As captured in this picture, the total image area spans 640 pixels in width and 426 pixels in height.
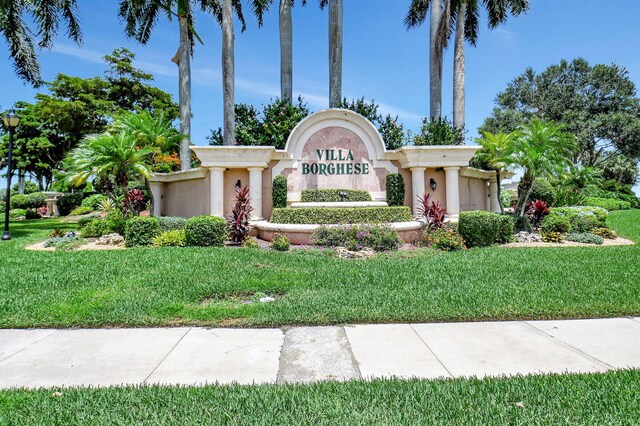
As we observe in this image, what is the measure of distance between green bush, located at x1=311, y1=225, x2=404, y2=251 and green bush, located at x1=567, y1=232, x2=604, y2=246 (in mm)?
6429

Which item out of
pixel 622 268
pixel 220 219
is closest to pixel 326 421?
pixel 622 268

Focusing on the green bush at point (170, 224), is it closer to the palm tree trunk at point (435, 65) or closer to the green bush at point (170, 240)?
the green bush at point (170, 240)

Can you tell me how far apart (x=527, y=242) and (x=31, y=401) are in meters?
13.8

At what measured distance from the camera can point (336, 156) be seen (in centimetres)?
1523

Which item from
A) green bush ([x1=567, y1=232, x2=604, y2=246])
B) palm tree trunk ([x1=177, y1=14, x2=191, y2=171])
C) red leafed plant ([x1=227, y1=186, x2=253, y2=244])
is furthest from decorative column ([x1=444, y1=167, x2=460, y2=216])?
palm tree trunk ([x1=177, y1=14, x2=191, y2=171])

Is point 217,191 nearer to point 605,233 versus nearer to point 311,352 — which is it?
point 311,352

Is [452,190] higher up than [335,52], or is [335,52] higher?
[335,52]

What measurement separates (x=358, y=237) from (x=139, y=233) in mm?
7015

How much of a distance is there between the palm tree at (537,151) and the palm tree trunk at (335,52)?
9718mm

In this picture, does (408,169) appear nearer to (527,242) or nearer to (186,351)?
(527,242)

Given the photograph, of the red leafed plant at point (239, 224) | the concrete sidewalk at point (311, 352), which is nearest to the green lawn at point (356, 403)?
the concrete sidewalk at point (311, 352)

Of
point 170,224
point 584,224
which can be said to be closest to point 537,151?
point 584,224

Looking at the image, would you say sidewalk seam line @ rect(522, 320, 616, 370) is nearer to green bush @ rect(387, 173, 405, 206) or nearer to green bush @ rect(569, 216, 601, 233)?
green bush @ rect(387, 173, 405, 206)

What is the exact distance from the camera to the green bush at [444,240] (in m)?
11.7
